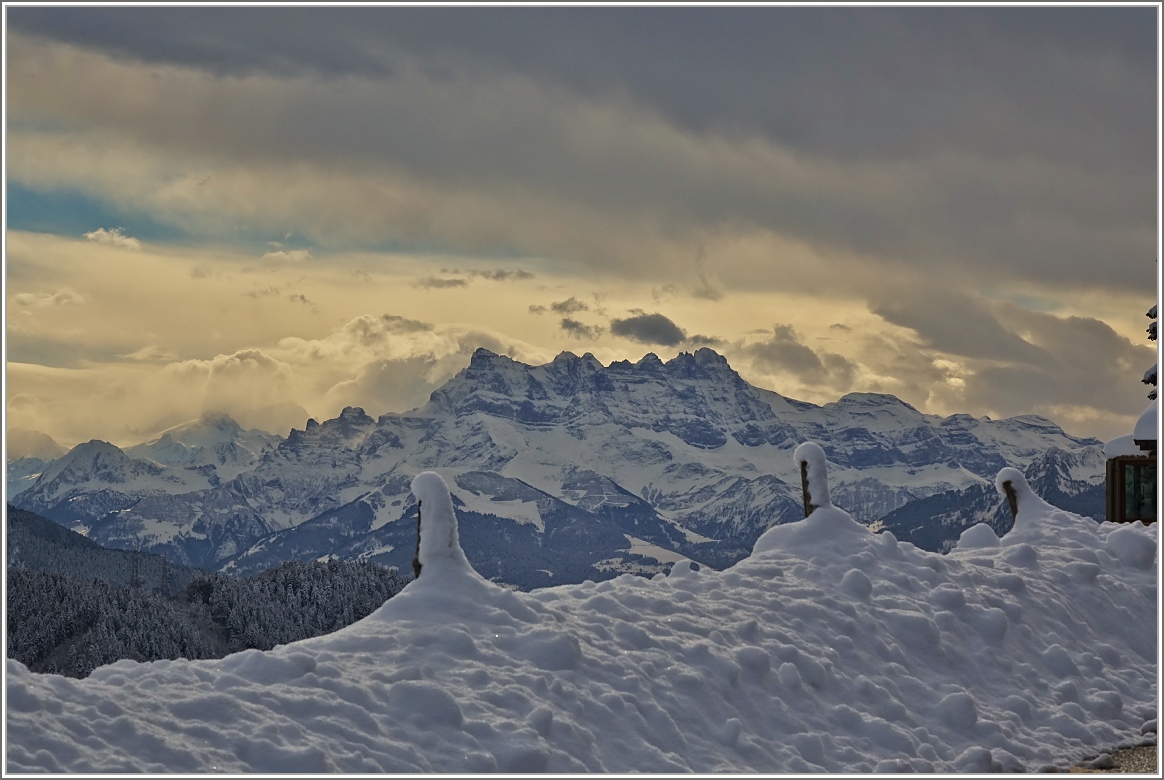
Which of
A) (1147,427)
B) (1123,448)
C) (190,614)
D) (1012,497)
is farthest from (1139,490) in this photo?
(190,614)

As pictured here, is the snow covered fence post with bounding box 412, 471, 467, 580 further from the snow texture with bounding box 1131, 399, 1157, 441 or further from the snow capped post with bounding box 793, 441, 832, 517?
the snow texture with bounding box 1131, 399, 1157, 441

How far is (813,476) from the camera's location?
62.0ft

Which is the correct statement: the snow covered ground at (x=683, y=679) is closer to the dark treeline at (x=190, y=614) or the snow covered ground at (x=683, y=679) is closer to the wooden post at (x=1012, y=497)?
the wooden post at (x=1012, y=497)

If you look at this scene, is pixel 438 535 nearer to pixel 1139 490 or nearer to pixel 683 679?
pixel 683 679

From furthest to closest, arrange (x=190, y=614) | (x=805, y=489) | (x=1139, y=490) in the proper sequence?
1. (x=190, y=614)
2. (x=1139, y=490)
3. (x=805, y=489)

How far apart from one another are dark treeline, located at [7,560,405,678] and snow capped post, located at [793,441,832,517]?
78506 millimetres

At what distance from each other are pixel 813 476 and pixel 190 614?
93.5 metres

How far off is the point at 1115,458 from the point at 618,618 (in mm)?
18301

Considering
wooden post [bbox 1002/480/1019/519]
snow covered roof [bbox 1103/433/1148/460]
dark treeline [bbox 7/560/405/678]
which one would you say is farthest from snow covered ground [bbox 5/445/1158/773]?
dark treeline [bbox 7/560/405/678]

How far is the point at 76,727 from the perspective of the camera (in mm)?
10164

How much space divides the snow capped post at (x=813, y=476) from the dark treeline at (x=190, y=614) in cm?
7851

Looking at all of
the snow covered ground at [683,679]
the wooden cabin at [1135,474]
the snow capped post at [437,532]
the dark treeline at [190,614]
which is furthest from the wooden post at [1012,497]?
the dark treeline at [190,614]

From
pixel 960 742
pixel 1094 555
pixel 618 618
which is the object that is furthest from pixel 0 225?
pixel 1094 555

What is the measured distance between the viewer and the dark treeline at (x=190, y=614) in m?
94.5
